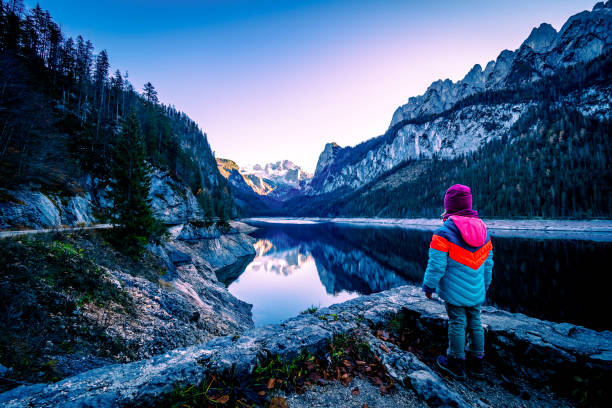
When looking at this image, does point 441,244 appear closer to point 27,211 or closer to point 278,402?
point 278,402

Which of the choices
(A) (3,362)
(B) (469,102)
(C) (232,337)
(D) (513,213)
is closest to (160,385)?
(C) (232,337)

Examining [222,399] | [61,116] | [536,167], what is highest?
[536,167]

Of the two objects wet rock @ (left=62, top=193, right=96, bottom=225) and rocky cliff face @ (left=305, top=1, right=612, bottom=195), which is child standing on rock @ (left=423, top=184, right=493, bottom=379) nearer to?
wet rock @ (left=62, top=193, right=96, bottom=225)

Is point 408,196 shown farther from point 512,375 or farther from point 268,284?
point 512,375

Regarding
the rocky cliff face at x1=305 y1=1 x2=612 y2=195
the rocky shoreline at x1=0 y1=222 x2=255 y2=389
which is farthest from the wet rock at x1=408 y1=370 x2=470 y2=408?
the rocky cliff face at x1=305 y1=1 x2=612 y2=195

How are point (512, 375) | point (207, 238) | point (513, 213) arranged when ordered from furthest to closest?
1. point (513, 213)
2. point (207, 238)
3. point (512, 375)

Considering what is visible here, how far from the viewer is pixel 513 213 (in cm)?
6103

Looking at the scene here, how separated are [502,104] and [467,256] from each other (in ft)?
604

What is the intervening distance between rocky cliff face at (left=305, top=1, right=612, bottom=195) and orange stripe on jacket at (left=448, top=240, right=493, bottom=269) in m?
144

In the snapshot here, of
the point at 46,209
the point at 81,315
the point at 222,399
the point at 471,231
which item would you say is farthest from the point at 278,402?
the point at 46,209

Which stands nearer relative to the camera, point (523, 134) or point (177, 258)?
point (177, 258)

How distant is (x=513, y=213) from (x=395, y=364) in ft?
266

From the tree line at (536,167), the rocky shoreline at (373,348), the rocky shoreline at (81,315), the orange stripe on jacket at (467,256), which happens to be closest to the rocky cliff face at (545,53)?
the tree line at (536,167)

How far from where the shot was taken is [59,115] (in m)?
26.8
